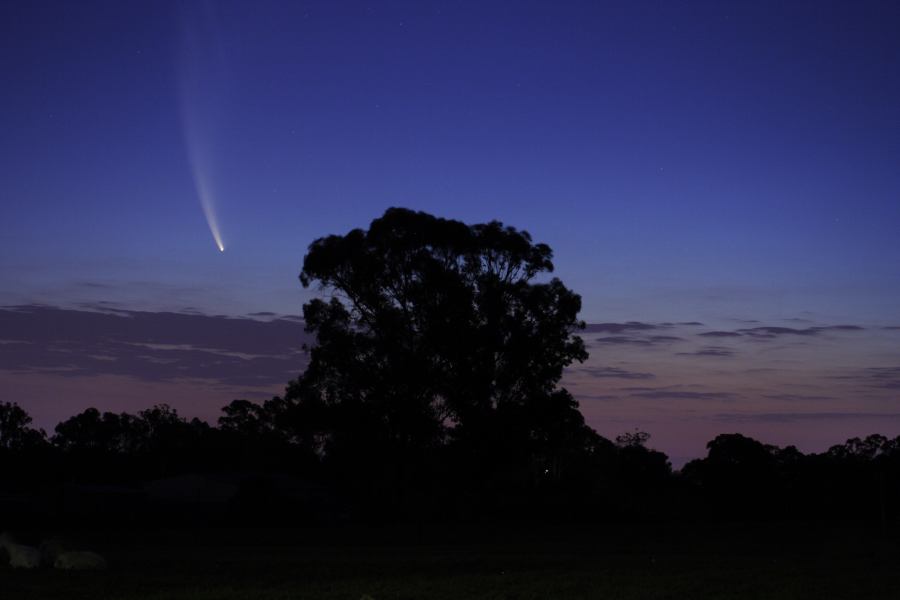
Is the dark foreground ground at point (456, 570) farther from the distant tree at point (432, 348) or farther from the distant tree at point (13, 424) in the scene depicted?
the distant tree at point (13, 424)

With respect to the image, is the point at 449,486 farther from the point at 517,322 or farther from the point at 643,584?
the point at 643,584

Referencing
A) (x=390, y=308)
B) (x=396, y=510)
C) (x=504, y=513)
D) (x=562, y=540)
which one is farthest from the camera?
(x=504, y=513)

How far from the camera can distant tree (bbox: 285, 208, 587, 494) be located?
3775 centimetres

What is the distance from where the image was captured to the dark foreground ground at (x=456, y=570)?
16031 mm

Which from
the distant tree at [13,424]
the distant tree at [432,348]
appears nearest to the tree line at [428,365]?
the distant tree at [432,348]

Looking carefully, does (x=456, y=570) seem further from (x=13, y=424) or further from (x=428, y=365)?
(x=13, y=424)

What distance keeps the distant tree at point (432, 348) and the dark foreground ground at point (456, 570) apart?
183 inches

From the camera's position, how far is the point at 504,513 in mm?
48312

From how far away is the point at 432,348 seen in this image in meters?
37.8

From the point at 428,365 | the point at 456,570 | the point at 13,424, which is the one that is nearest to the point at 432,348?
the point at 428,365

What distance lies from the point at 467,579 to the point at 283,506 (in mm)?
26822

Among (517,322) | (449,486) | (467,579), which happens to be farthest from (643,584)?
(449,486)

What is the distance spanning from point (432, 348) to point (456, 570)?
17.9 m

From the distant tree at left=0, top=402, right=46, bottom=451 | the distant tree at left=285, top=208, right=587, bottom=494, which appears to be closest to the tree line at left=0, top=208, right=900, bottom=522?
the distant tree at left=285, top=208, right=587, bottom=494
